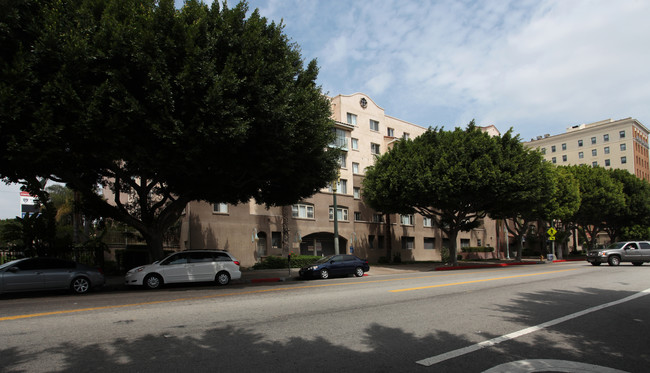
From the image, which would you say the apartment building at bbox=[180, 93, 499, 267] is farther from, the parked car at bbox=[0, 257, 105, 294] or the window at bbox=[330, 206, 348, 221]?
the parked car at bbox=[0, 257, 105, 294]

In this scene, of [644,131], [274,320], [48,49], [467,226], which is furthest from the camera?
[644,131]

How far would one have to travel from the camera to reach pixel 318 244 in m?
35.5

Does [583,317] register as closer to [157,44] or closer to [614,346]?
[614,346]

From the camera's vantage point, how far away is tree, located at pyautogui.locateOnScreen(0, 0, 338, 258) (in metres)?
11.3

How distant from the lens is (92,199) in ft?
64.0

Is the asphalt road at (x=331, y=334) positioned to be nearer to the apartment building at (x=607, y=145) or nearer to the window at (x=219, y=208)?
the window at (x=219, y=208)

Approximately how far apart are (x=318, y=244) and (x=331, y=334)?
94.4 ft

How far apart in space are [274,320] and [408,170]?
70.2ft

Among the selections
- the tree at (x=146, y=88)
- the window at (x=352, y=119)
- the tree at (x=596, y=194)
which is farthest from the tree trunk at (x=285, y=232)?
the tree at (x=596, y=194)

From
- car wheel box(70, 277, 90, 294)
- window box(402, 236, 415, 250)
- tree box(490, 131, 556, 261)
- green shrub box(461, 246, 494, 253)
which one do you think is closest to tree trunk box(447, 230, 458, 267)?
tree box(490, 131, 556, 261)

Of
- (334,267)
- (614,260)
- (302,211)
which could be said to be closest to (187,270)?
(334,267)

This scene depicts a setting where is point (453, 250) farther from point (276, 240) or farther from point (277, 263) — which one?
point (276, 240)

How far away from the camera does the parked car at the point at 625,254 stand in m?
26.9

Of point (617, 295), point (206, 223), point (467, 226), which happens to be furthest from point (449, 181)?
point (206, 223)
